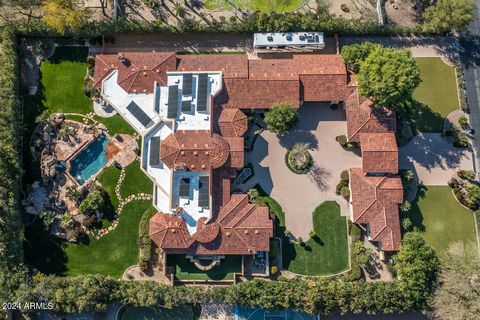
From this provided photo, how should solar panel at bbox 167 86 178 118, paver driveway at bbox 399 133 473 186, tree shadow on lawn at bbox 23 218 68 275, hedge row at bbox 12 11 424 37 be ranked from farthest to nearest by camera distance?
hedge row at bbox 12 11 424 37
paver driveway at bbox 399 133 473 186
solar panel at bbox 167 86 178 118
tree shadow on lawn at bbox 23 218 68 275

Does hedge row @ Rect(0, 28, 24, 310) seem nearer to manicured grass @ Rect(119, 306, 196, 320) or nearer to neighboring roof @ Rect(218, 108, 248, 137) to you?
manicured grass @ Rect(119, 306, 196, 320)

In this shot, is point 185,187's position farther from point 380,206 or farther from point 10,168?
point 380,206

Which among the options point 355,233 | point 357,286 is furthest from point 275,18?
point 357,286

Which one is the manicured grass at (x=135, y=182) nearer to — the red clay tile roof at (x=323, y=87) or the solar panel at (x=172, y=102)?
the solar panel at (x=172, y=102)

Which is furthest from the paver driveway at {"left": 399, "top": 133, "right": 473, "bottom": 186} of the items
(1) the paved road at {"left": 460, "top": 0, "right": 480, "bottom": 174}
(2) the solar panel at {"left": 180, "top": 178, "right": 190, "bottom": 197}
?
(2) the solar panel at {"left": 180, "top": 178, "right": 190, "bottom": 197}

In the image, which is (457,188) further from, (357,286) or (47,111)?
(47,111)
